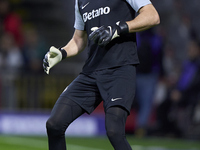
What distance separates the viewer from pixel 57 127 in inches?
181

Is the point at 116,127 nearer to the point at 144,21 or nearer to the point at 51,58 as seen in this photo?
the point at 144,21

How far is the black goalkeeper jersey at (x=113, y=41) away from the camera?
4.70 m

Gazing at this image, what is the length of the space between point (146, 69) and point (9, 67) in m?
3.59

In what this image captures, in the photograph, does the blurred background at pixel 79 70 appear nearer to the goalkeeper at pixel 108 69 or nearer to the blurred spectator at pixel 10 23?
the blurred spectator at pixel 10 23

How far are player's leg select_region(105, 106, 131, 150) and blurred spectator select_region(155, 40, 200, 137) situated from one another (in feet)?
20.1

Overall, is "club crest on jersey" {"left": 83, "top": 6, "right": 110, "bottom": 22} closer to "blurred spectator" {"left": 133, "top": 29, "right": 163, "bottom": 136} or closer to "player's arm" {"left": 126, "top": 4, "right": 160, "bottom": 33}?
"player's arm" {"left": 126, "top": 4, "right": 160, "bottom": 33}

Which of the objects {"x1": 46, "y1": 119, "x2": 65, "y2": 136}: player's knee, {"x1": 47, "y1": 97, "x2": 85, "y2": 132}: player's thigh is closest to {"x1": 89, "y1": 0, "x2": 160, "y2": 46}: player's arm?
{"x1": 47, "y1": 97, "x2": 85, "y2": 132}: player's thigh

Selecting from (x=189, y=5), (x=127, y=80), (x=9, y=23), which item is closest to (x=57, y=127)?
(x=127, y=80)

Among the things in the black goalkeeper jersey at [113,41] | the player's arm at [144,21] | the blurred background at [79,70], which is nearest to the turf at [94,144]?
the blurred background at [79,70]

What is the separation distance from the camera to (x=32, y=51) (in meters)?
13.2

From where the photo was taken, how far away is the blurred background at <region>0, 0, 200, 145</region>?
34.7ft

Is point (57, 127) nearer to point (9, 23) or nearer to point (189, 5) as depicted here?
point (9, 23)

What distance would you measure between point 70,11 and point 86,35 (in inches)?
443

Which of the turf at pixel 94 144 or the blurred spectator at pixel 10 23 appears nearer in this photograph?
the turf at pixel 94 144
